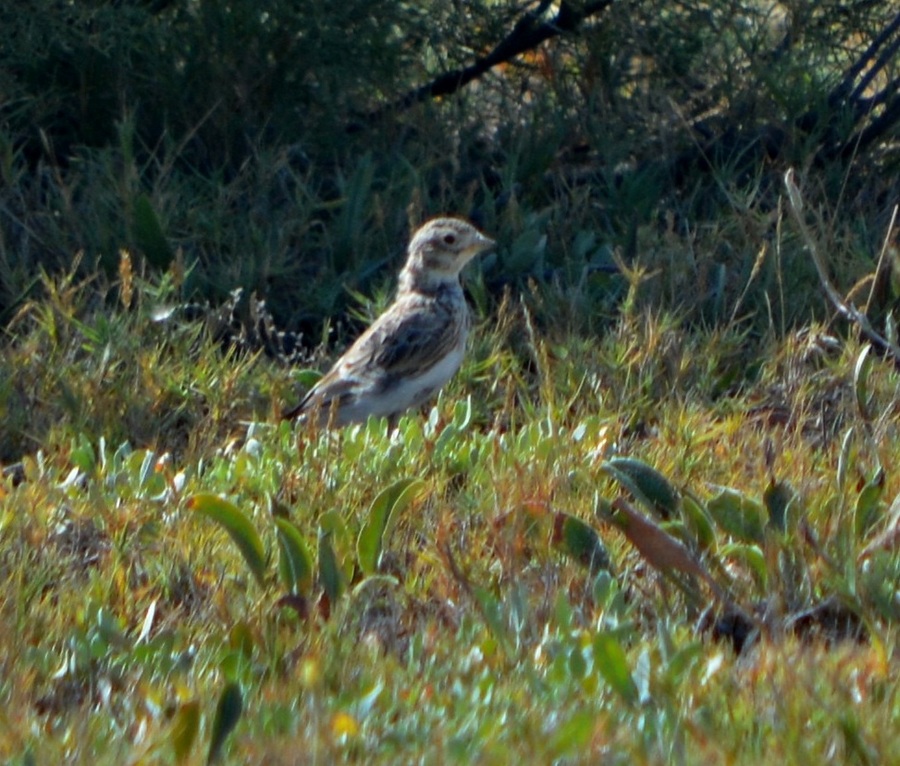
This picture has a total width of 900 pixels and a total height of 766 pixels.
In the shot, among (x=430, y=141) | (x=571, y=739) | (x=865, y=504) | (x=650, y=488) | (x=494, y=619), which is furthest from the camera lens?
(x=430, y=141)

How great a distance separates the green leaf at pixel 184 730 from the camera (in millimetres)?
2990

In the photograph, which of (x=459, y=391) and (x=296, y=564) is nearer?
(x=296, y=564)

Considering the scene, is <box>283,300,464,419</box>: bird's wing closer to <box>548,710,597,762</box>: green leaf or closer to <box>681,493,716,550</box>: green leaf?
<box>681,493,716,550</box>: green leaf

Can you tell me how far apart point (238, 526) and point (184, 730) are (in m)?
1.04

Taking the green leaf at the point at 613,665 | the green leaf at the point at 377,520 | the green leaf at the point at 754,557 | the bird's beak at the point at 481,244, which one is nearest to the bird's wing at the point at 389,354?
the bird's beak at the point at 481,244

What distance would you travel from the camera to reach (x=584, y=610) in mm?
3875

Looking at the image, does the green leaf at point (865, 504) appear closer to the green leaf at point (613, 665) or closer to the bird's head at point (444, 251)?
the green leaf at point (613, 665)

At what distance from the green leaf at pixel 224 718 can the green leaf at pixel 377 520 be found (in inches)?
41.9

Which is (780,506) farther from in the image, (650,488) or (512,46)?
(512,46)

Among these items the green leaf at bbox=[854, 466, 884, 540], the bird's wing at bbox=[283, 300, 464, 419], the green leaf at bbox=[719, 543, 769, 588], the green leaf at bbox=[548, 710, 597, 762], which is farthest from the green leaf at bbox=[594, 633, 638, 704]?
the bird's wing at bbox=[283, 300, 464, 419]

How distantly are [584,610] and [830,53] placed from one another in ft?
18.6

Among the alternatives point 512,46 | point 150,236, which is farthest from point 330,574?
point 512,46

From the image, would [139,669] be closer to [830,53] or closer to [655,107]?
[655,107]

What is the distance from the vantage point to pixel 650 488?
4191 millimetres
